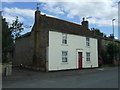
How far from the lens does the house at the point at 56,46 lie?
18873mm

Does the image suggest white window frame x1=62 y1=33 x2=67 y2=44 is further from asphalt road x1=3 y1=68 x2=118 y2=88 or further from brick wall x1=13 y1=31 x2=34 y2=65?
asphalt road x1=3 y1=68 x2=118 y2=88

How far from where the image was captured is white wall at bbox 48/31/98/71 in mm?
18734

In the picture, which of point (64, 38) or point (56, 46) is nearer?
point (56, 46)

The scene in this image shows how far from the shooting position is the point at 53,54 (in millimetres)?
18781

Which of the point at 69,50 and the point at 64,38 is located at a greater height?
the point at 64,38

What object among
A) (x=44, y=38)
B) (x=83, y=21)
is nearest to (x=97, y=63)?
(x=83, y=21)

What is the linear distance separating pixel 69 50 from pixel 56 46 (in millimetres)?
2483

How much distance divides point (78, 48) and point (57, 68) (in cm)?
511

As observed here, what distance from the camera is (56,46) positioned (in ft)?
63.2

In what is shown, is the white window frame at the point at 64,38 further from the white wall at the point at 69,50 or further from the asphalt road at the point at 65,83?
the asphalt road at the point at 65,83

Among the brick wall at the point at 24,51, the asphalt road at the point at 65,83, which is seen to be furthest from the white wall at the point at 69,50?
the asphalt road at the point at 65,83

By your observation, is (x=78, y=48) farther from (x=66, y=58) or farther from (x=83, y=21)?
(x=83, y=21)

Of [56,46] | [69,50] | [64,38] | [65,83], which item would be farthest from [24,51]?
[65,83]

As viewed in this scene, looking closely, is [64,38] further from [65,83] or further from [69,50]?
[65,83]
